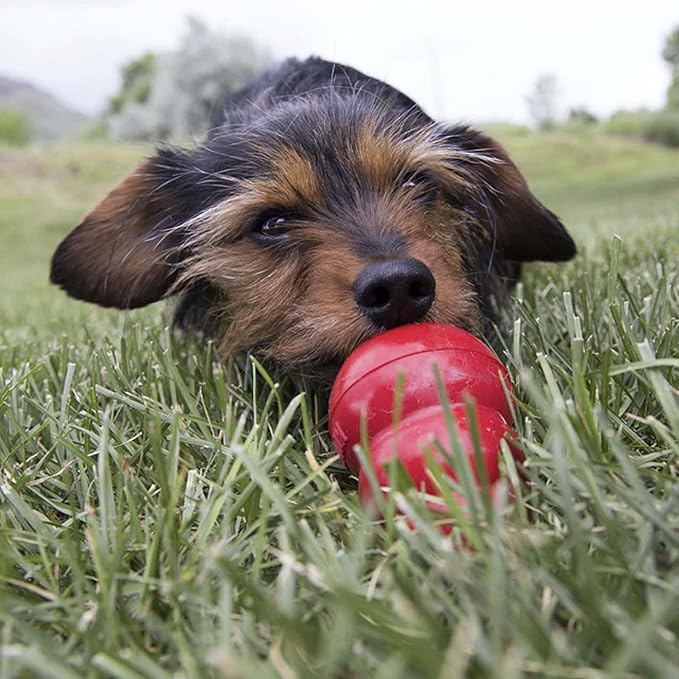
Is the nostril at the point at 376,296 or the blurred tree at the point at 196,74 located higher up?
the blurred tree at the point at 196,74

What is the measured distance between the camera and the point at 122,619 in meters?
1.17

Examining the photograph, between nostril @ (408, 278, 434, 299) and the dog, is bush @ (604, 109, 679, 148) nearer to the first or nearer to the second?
the dog

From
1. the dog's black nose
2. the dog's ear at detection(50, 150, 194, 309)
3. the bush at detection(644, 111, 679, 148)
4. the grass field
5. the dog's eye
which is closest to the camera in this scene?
the grass field

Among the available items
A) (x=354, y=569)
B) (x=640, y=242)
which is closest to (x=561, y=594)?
(x=354, y=569)

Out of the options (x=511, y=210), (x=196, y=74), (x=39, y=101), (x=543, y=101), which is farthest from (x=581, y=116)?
(x=39, y=101)

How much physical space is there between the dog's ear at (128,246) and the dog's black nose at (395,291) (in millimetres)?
1021

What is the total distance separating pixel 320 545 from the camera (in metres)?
1.30

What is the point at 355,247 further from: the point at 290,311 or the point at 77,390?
the point at 77,390

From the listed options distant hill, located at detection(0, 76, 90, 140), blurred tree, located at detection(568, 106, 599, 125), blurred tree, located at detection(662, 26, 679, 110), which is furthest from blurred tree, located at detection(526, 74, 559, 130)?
distant hill, located at detection(0, 76, 90, 140)

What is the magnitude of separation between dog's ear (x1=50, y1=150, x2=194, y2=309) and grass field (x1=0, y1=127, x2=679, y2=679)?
1.85 ft

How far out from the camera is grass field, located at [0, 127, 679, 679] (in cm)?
95

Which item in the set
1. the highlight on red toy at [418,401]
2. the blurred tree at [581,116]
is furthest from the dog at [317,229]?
the blurred tree at [581,116]

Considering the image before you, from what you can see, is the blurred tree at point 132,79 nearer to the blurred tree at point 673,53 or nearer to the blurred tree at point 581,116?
the blurred tree at point 581,116

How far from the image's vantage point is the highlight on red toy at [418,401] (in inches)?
52.7
